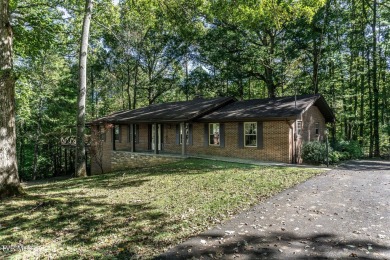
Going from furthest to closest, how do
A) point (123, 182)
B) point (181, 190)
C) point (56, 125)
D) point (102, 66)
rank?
1. point (102, 66)
2. point (56, 125)
3. point (123, 182)
4. point (181, 190)

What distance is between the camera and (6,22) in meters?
6.73

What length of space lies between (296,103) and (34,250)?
45.0 feet

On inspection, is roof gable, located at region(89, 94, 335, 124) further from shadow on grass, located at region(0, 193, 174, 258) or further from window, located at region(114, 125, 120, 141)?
shadow on grass, located at region(0, 193, 174, 258)

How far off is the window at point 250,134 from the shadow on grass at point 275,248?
10237 millimetres

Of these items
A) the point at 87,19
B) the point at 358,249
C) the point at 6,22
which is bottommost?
the point at 358,249

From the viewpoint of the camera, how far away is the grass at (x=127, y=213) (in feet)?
14.1

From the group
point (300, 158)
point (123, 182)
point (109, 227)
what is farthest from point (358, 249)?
point (300, 158)

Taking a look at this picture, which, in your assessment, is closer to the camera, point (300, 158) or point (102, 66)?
point (300, 158)

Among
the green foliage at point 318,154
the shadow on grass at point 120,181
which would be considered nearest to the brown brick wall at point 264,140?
the green foliage at point 318,154

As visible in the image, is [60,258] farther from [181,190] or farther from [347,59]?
[347,59]

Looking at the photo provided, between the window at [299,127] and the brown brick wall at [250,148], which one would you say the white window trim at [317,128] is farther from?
the brown brick wall at [250,148]

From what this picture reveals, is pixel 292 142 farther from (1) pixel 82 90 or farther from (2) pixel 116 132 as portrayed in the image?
(2) pixel 116 132

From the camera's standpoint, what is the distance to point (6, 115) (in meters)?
6.51

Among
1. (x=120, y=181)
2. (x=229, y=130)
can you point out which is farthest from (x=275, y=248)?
(x=229, y=130)
